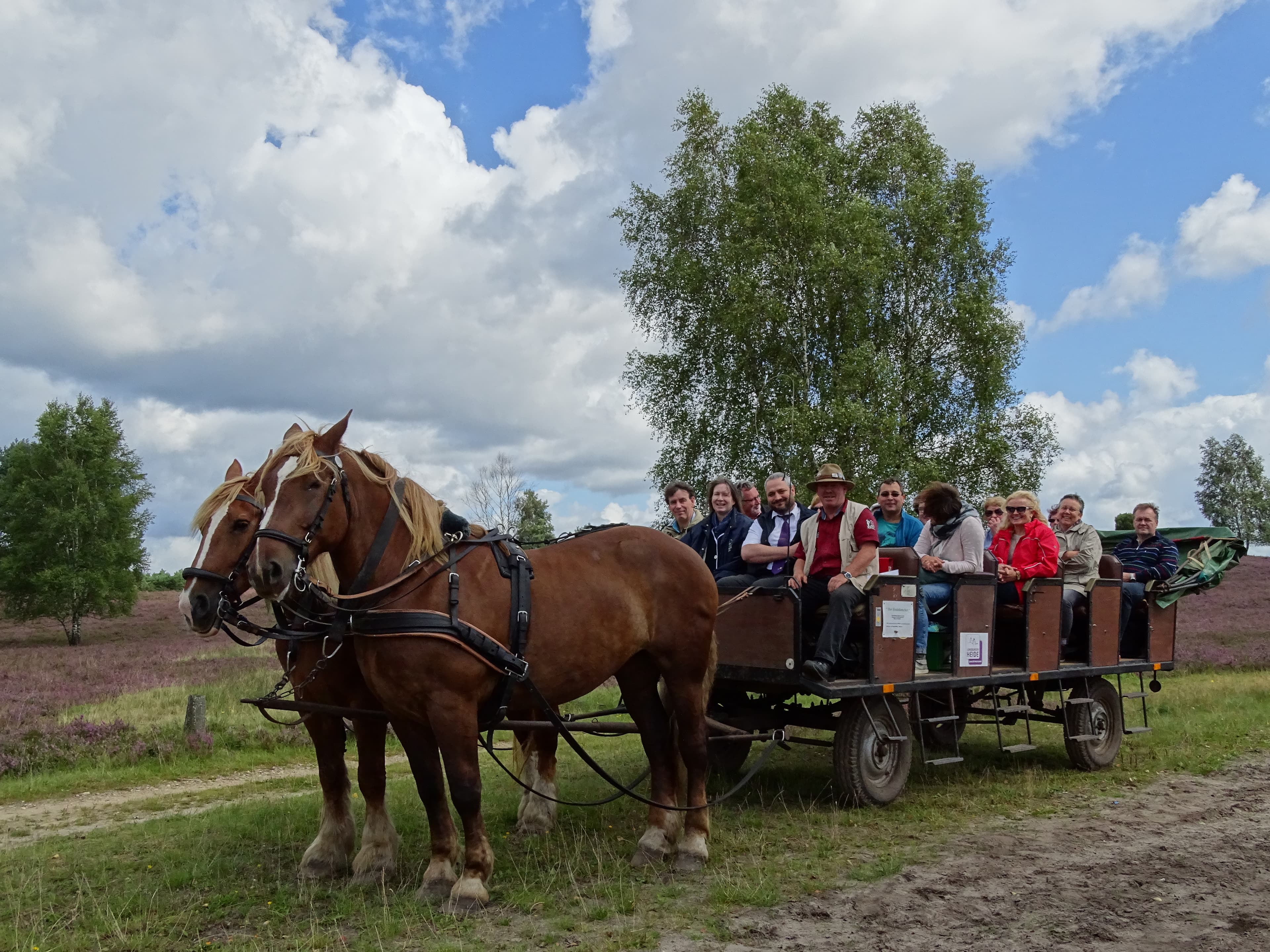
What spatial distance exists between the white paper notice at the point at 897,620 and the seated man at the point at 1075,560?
1.86m

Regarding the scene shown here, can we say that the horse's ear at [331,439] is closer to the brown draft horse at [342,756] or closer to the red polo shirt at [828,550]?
the brown draft horse at [342,756]

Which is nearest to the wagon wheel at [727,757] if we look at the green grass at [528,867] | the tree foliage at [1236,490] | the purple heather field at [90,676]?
the green grass at [528,867]

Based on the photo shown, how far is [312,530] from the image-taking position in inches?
179

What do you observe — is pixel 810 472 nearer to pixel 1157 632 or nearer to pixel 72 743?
pixel 1157 632

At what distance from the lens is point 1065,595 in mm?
8211

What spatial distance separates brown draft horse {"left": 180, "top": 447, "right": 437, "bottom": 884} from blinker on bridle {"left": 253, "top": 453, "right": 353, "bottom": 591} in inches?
10.8

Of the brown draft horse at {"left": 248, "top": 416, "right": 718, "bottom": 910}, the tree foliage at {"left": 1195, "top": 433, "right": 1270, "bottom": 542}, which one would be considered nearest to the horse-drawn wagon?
the brown draft horse at {"left": 248, "top": 416, "right": 718, "bottom": 910}

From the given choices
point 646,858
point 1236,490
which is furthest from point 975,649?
point 1236,490

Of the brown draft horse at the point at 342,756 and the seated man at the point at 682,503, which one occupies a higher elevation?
the seated man at the point at 682,503

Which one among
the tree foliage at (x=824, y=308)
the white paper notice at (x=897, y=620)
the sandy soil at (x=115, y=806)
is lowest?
the sandy soil at (x=115, y=806)

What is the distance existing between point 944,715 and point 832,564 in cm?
223

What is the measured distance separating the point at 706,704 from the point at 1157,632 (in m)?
5.11

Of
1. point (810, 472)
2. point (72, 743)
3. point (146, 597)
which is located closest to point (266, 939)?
point (72, 743)

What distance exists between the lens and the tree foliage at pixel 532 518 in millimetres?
36281
